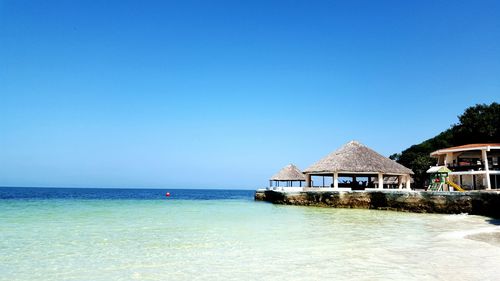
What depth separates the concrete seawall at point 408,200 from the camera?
1778 cm

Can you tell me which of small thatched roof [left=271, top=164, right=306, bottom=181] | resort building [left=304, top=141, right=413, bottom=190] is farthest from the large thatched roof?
small thatched roof [left=271, top=164, right=306, bottom=181]

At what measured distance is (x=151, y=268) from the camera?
6.79m

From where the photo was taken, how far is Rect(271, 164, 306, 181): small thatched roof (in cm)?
3359

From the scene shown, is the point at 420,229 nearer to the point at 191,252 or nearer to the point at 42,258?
the point at 191,252

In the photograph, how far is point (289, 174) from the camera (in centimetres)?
3409

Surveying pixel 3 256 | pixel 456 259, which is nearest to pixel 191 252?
pixel 3 256

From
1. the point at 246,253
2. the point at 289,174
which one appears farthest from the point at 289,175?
the point at 246,253

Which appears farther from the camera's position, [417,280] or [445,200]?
[445,200]

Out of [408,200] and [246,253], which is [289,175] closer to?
[408,200]

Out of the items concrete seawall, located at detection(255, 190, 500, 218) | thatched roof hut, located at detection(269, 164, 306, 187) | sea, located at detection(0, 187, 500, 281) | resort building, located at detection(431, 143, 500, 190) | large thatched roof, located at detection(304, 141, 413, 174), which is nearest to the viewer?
sea, located at detection(0, 187, 500, 281)

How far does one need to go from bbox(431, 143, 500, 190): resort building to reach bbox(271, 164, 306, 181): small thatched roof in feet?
39.4

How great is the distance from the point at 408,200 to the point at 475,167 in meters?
5.22

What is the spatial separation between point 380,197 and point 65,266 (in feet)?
60.1

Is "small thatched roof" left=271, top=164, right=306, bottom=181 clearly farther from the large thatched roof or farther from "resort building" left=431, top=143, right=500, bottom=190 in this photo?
"resort building" left=431, top=143, right=500, bottom=190
